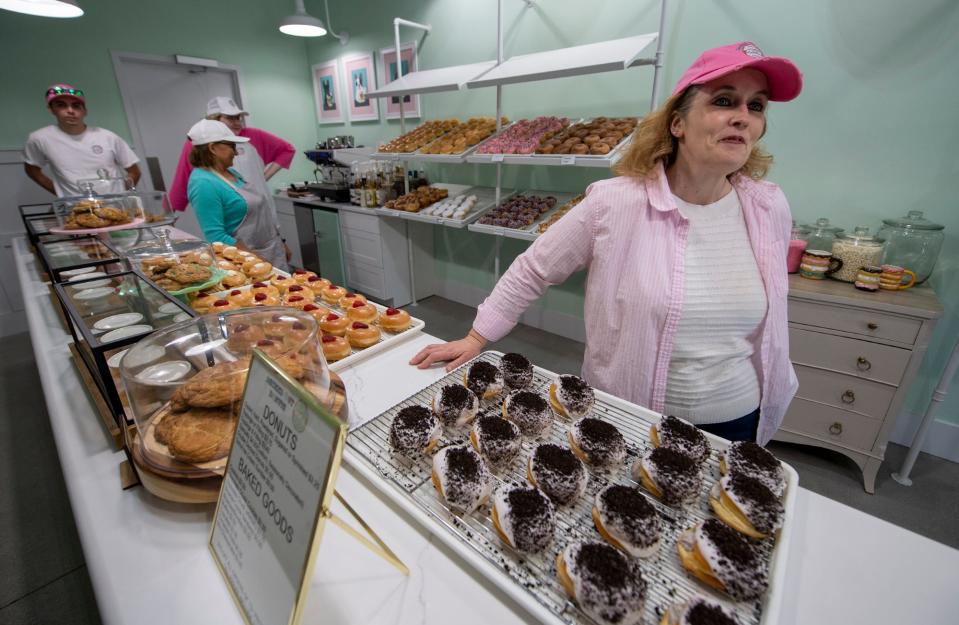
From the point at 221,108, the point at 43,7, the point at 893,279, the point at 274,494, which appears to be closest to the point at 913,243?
the point at 893,279

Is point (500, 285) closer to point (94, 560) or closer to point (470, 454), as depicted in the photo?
point (470, 454)

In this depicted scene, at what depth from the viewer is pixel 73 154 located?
367 cm

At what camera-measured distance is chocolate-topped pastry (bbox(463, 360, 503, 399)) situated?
1.05 metres

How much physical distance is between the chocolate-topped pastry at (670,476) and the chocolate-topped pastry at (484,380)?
0.39 m

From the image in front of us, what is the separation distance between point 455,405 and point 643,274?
610mm

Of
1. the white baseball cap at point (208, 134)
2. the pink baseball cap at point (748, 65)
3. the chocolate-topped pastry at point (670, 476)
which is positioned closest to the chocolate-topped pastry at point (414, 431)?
the chocolate-topped pastry at point (670, 476)

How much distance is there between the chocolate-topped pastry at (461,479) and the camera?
0.73 meters

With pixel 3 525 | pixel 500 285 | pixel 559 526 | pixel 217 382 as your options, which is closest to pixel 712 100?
pixel 500 285

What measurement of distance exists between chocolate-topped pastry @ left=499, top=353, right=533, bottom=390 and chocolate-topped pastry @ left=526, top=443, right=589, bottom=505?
283mm

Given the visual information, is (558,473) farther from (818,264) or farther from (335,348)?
(818,264)

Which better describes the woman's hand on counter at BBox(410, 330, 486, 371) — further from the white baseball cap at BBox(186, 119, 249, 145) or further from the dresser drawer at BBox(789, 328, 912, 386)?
the white baseball cap at BBox(186, 119, 249, 145)

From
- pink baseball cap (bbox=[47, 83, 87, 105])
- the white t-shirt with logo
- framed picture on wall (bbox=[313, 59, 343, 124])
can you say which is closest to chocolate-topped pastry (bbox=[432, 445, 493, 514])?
the white t-shirt with logo

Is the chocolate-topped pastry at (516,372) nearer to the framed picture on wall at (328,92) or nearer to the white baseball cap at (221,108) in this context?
the white baseball cap at (221,108)

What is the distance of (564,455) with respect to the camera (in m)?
0.80
